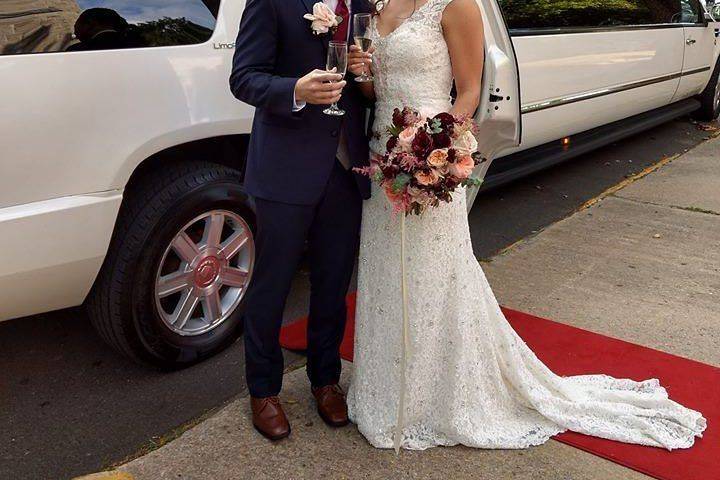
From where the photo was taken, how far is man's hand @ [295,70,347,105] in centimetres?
205

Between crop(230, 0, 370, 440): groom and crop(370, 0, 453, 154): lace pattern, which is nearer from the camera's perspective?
crop(230, 0, 370, 440): groom

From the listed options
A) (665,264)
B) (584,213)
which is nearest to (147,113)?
(665,264)

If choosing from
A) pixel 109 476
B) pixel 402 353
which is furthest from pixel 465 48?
pixel 109 476

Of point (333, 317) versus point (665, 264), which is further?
point (665, 264)

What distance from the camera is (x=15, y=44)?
2.33 m

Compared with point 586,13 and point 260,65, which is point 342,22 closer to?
point 260,65

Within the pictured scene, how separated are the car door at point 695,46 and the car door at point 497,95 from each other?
5.05 metres

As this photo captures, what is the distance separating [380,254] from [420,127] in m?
0.54

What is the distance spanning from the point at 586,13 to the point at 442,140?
390 centimetres

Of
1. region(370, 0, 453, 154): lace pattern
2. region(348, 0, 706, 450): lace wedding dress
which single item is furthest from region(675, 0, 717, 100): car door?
region(370, 0, 453, 154): lace pattern

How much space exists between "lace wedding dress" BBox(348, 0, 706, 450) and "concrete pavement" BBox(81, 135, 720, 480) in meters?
0.10

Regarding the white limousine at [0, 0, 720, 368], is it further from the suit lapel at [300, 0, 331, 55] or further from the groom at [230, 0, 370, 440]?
the suit lapel at [300, 0, 331, 55]

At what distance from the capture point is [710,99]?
885cm

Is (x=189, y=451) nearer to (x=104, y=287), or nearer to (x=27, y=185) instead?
(x=104, y=287)
